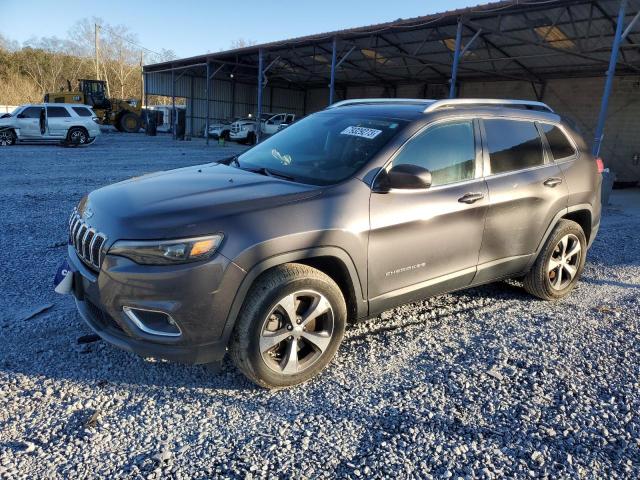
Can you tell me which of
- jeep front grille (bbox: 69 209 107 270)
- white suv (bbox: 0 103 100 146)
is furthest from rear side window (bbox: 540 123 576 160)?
white suv (bbox: 0 103 100 146)

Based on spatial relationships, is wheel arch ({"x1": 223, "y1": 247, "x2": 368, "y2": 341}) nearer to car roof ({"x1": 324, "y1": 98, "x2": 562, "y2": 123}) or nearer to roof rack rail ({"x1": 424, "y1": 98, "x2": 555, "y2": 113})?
car roof ({"x1": 324, "y1": 98, "x2": 562, "y2": 123})

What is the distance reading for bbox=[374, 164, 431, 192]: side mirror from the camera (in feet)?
10.3

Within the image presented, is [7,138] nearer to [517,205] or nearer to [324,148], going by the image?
[324,148]

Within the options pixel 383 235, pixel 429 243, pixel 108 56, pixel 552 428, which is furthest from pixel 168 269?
pixel 108 56

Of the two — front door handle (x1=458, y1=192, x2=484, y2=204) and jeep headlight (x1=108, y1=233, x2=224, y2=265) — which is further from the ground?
front door handle (x1=458, y1=192, x2=484, y2=204)

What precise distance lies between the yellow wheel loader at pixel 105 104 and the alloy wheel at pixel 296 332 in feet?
96.4

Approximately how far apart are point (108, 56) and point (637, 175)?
65.6 metres

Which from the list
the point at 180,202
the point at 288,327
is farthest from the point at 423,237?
the point at 180,202

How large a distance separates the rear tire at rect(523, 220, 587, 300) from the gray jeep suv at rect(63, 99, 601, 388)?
23mm

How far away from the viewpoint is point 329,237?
2928mm

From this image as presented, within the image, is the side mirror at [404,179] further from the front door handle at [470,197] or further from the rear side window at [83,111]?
the rear side window at [83,111]

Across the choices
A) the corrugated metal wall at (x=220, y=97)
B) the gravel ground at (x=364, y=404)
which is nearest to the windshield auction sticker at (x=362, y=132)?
the gravel ground at (x=364, y=404)

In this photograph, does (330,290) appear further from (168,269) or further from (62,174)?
(62,174)

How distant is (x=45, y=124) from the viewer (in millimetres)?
19297
